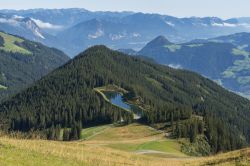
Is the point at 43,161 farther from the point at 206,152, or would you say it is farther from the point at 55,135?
the point at 55,135

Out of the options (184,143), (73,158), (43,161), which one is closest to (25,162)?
(43,161)

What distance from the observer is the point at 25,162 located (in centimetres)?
3247

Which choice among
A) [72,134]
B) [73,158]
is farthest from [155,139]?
[73,158]

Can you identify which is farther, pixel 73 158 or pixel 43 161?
pixel 73 158

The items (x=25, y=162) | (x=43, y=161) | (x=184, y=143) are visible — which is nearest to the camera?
(x=25, y=162)

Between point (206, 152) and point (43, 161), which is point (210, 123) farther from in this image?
point (43, 161)

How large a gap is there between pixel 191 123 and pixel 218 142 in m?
13.9

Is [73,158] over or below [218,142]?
over

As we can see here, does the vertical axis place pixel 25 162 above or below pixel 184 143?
above

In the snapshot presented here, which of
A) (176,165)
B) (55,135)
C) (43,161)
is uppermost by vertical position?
(43,161)

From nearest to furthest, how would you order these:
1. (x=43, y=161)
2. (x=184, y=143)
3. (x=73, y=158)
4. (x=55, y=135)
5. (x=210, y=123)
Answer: (x=43, y=161) < (x=73, y=158) < (x=184, y=143) < (x=210, y=123) < (x=55, y=135)

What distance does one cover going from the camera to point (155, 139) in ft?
463

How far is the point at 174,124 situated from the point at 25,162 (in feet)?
456

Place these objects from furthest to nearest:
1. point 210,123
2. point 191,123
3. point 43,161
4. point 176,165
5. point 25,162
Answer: point 210,123 < point 191,123 < point 176,165 < point 43,161 < point 25,162
